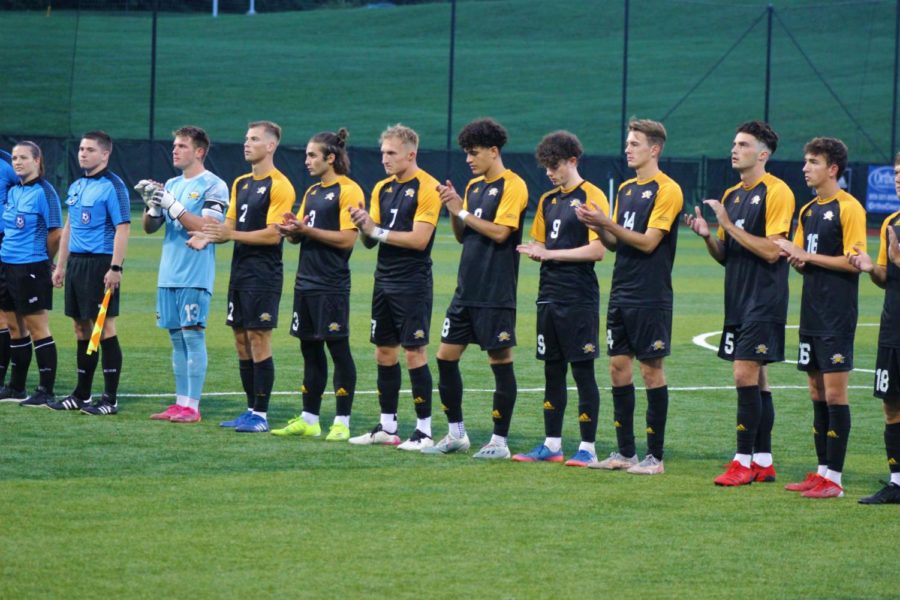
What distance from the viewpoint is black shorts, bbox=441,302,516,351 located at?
981 centimetres

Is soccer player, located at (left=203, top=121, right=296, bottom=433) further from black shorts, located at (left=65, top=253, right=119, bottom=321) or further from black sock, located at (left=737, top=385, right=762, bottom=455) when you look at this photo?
black sock, located at (left=737, top=385, right=762, bottom=455)

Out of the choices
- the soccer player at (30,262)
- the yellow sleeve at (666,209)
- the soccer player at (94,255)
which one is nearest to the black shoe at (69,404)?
the soccer player at (94,255)

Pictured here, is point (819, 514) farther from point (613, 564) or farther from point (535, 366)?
point (535, 366)

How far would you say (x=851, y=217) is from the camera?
8703mm

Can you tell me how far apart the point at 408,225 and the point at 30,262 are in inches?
142

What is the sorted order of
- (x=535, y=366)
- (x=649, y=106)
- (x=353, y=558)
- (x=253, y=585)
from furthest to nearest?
(x=649, y=106) < (x=535, y=366) < (x=353, y=558) < (x=253, y=585)

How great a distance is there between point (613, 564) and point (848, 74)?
6196cm

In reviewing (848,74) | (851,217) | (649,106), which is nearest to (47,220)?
(851,217)

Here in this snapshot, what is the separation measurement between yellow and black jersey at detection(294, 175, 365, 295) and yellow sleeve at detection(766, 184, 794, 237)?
10.2 ft

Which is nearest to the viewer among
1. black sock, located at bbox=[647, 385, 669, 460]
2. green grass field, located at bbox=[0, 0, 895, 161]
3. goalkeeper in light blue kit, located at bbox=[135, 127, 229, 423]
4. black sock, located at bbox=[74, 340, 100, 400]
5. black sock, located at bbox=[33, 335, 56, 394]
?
black sock, located at bbox=[647, 385, 669, 460]

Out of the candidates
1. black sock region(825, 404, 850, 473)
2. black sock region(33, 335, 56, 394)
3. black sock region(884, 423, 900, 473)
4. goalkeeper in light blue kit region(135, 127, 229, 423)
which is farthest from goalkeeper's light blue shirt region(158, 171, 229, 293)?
black sock region(884, 423, 900, 473)

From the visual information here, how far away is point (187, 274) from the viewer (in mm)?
11109

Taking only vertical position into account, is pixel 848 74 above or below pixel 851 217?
above

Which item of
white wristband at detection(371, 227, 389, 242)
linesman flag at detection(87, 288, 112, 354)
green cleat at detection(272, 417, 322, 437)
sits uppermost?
white wristband at detection(371, 227, 389, 242)
